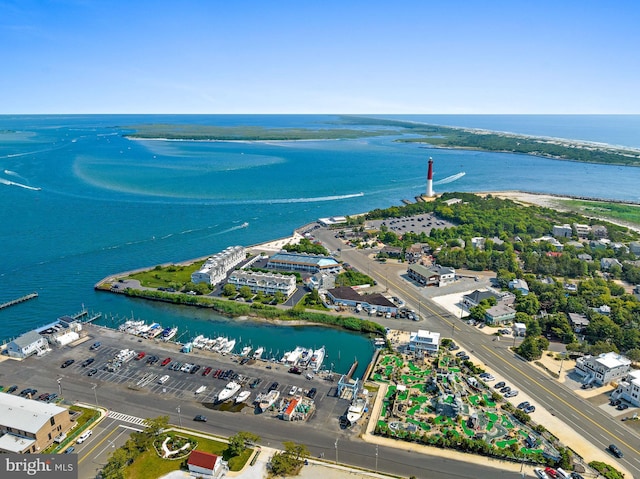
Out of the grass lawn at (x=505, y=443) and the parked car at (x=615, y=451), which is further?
the grass lawn at (x=505, y=443)

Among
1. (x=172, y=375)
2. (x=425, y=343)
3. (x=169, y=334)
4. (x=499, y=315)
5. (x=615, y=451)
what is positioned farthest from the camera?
(x=499, y=315)

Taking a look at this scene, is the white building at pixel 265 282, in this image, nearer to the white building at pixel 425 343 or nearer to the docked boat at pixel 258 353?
the docked boat at pixel 258 353

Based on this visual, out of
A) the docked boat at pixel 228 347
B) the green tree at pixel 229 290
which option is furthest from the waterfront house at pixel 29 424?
the green tree at pixel 229 290

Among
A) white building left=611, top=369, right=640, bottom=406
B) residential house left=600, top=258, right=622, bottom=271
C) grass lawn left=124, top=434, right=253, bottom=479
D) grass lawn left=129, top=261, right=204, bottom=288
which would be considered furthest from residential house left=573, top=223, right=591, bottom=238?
grass lawn left=124, top=434, right=253, bottom=479

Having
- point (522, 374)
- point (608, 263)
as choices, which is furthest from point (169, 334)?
point (608, 263)

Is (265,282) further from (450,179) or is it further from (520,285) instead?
(450,179)

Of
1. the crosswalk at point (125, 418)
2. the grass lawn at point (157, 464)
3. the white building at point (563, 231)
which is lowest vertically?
the grass lawn at point (157, 464)

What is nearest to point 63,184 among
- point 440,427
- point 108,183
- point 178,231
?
point 108,183
